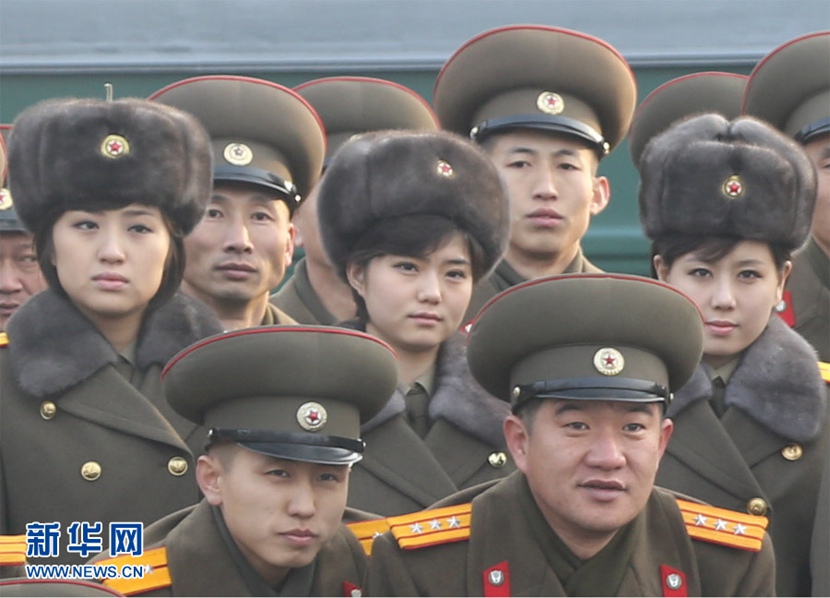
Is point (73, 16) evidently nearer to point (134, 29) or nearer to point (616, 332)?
point (134, 29)

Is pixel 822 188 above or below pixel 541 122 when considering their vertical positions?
below

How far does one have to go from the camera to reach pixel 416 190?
24.6 feet

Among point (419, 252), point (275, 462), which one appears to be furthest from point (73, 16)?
point (275, 462)

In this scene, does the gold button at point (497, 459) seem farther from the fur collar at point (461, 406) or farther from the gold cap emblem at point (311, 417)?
the gold cap emblem at point (311, 417)

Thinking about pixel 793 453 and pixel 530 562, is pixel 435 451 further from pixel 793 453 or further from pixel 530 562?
pixel 793 453

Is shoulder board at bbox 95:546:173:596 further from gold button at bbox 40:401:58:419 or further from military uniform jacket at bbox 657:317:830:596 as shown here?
military uniform jacket at bbox 657:317:830:596

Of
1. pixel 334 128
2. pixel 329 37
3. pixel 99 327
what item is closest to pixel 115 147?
pixel 99 327

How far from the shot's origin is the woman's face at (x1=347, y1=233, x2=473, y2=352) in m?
7.43

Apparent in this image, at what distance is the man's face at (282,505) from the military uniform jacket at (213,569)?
67mm

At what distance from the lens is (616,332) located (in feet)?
21.4

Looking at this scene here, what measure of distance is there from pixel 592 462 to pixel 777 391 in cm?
125

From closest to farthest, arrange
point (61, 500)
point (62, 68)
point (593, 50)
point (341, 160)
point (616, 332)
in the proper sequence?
point (616, 332) → point (61, 500) → point (341, 160) → point (593, 50) → point (62, 68)

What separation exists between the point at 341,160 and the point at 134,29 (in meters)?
2.67

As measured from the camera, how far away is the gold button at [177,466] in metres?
7.28
